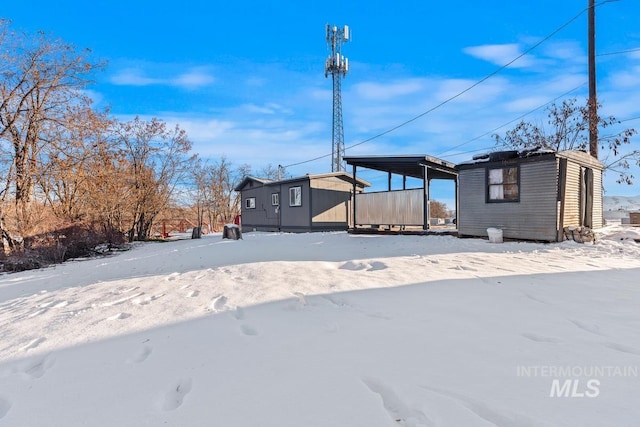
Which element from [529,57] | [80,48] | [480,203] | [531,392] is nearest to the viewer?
[531,392]

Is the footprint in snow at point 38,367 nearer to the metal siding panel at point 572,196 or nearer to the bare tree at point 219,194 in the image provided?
the metal siding panel at point 572,196

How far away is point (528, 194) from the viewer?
8.97m

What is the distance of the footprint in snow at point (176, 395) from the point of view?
186cm

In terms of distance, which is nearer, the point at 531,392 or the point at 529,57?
the point at 531,392

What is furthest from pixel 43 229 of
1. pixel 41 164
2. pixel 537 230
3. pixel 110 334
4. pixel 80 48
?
pixel 537 230

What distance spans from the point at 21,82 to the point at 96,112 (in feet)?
8.07

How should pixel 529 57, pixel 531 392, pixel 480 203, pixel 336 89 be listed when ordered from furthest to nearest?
pixel 336 89, pixel 529 57, pixel 480 203, pixel 531 392

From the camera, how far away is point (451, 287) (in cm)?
412

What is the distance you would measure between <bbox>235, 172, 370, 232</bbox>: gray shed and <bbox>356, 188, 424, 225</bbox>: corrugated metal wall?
1201 millimetres

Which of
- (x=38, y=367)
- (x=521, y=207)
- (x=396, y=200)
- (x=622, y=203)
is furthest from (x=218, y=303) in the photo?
(x=622, y=203)

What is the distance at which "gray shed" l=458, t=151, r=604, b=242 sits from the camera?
8617 mm

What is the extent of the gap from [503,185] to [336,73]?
1605 centimetres

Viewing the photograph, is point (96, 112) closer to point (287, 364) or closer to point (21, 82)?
point (21, 82)

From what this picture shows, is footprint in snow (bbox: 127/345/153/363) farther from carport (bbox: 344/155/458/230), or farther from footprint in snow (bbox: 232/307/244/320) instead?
carport (bbox: 344/155/458/230)
